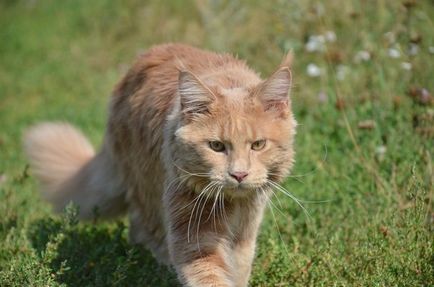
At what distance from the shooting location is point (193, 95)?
3.55m

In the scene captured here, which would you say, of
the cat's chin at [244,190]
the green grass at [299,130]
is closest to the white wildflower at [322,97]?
the green grass at [299,130]

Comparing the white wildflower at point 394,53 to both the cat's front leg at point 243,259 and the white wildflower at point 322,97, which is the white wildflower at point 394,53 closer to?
the white wildflower at point 322,97

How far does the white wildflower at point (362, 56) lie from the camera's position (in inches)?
238

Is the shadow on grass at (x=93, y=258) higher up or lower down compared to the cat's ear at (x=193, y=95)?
lower down

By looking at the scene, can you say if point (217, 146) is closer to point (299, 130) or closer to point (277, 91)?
point (277, 91)

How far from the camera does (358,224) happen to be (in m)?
4.43

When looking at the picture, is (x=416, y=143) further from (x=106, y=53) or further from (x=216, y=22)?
(x=106, y=53)

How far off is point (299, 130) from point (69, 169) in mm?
1926

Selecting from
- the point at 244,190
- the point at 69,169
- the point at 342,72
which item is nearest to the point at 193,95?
the point at 244,190

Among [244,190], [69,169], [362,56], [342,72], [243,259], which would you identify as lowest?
[243,259]

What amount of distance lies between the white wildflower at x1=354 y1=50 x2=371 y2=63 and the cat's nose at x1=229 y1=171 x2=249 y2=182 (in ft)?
9.76

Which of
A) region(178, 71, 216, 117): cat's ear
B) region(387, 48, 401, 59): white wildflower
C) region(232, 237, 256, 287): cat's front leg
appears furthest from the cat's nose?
region(387, 48, 401, 59): white wildflower

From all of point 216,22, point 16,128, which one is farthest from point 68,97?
point 216,22

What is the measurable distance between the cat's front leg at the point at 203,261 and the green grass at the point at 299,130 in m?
0.32
